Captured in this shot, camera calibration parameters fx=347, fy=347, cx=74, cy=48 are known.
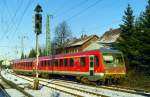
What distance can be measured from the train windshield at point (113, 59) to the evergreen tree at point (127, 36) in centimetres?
1042

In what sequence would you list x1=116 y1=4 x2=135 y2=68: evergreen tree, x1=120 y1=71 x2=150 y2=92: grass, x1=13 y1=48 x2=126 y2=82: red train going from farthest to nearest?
1. x1=116 y1=4 x2=135 y2=68: evergreen tree
2. x1=120 y1=71 x2=150 y2=92: grass
3. x1=13 y1=48 x2=126 y2=82: red train

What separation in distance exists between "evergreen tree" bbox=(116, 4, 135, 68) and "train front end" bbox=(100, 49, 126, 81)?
1051cm

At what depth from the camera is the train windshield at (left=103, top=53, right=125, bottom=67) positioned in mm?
26375

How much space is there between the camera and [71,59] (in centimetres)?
3178

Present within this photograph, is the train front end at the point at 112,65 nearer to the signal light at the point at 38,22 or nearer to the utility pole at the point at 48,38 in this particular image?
the signal light at the point at 38,22

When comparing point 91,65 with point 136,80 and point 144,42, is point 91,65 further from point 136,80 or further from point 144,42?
point 144,42

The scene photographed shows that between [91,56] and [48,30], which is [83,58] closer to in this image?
[91,56]

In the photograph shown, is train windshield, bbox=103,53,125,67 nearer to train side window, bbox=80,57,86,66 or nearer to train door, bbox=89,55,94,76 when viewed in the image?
train door, bbox=89,55,94,76

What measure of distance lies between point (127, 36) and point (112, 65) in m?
16.3

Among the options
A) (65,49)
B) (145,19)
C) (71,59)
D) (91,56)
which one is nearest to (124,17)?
(145,19)

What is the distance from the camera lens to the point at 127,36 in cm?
4225

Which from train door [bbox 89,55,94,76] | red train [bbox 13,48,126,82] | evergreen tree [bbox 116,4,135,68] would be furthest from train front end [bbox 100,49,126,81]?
evergreen tree [bbox 116,4,135,68]

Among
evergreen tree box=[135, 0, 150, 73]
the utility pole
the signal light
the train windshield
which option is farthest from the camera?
the utility pole

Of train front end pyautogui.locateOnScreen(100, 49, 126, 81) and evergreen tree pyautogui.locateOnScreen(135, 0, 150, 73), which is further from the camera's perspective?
evergreen tree pyautogui.locateOnScreen(135, 0, 150, 73)
